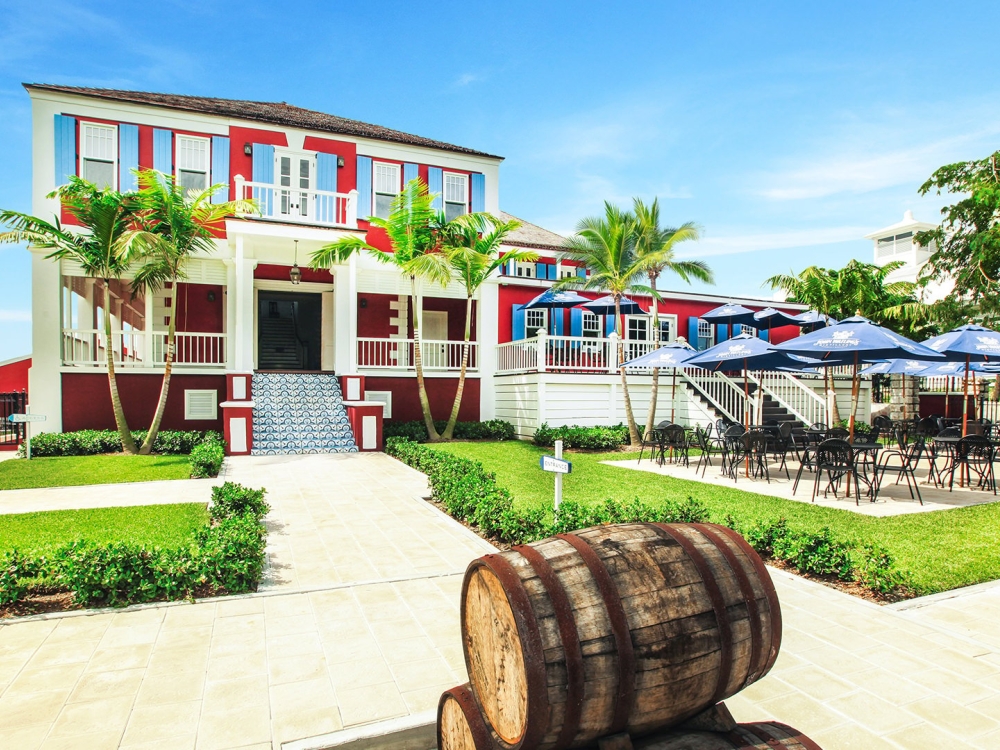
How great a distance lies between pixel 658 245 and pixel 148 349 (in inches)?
514

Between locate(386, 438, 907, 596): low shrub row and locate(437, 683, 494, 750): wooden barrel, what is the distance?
9.99 feet

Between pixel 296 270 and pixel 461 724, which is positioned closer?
pixel 461 724

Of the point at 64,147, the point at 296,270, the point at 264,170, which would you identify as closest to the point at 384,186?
the point at 264,170

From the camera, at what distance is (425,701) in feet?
10.0

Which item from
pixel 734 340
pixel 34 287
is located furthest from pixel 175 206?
pixel 734 340

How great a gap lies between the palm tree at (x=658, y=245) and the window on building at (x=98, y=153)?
13.3m

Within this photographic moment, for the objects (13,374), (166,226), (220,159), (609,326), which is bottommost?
(13,374)

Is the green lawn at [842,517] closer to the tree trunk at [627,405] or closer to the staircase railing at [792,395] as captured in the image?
the tree trunk at [627,405]

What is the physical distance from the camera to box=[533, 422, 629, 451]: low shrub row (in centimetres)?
1488

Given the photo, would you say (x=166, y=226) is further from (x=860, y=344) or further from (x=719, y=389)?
(x=719, y=389)

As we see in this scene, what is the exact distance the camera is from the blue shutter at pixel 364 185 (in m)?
17.1

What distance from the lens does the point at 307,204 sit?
16.4m

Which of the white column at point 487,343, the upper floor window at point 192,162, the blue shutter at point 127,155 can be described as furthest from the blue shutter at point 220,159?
the white column at point 487,343

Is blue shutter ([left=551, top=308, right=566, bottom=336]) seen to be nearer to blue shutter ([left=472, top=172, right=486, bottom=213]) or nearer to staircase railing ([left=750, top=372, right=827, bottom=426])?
blue shutter ([left=472, top=172, right=486, bottom=213])
